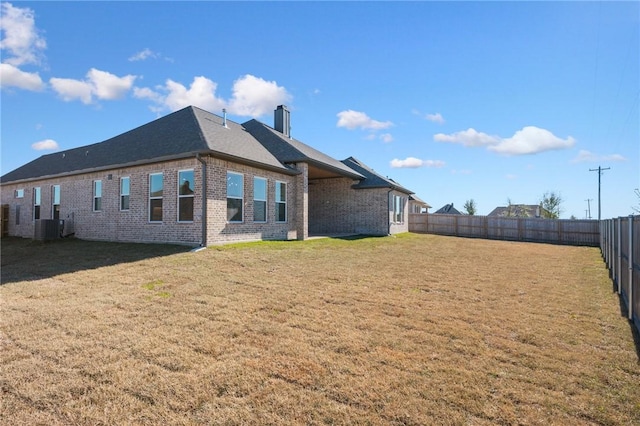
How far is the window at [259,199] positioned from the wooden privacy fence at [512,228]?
17527 millimetres

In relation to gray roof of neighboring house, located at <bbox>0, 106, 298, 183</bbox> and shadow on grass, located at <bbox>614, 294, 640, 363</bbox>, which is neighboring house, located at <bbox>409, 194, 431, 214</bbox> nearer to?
gray roof of neighboring house, located at <bbox>0, 106, 298, 183</bbox>

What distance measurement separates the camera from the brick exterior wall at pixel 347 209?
68.7 feet

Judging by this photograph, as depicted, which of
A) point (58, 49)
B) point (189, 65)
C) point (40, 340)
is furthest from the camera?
point (189, 65)

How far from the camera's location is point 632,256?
5996 mm

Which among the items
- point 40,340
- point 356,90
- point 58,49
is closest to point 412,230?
point 356,90

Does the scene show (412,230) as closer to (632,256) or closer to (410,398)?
(632,256)

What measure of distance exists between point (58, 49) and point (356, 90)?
12.8 m

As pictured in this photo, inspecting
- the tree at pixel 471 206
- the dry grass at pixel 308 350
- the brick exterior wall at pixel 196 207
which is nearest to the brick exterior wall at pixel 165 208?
the brick exterior wall at pixel 196 207

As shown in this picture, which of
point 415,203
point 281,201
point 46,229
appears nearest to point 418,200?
point 415,203

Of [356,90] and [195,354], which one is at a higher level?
[356,90]

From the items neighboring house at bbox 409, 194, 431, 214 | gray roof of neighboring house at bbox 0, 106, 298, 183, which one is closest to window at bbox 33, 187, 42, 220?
gray roof of neighboring house at bbox 0, 106, 298, 183

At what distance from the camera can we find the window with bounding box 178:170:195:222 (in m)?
12.2

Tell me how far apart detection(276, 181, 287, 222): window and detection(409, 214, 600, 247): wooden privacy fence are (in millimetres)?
15989

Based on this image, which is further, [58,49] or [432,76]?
[432,76]
